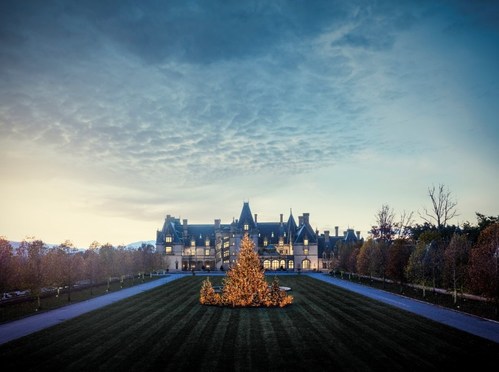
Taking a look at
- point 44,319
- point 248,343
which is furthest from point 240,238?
point 248,343

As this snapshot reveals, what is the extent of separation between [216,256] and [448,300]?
291ft

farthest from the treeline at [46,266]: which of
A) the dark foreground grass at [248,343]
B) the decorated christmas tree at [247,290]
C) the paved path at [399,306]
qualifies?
the decorated christmas tree at [247,290]

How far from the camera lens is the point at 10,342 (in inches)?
932

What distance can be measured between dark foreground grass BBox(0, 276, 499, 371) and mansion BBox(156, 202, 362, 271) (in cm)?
8541

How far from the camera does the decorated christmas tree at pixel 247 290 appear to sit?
38.7 metres

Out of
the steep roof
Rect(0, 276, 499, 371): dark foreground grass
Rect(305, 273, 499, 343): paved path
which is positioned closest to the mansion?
the steep roof

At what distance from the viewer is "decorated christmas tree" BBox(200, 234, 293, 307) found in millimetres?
38688

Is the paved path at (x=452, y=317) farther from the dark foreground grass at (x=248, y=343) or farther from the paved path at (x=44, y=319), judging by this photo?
the paved path at (x=44, y=319)

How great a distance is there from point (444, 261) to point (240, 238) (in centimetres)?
7507

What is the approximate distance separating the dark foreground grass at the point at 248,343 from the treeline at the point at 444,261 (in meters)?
6.99

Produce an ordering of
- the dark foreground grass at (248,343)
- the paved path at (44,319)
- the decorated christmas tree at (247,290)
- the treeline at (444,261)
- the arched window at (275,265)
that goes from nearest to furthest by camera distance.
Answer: the dark foreground grass at (248,343) < the paved path at (44,319) < the treeline at (444,261) < the decorated christmas tree at (247,290) < the arched window at (275,265)

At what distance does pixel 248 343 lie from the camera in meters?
23.5

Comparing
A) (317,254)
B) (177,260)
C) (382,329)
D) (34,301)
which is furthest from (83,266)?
A: (317,254)

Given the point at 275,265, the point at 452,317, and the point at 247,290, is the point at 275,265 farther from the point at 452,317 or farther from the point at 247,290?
the point at 452,317
